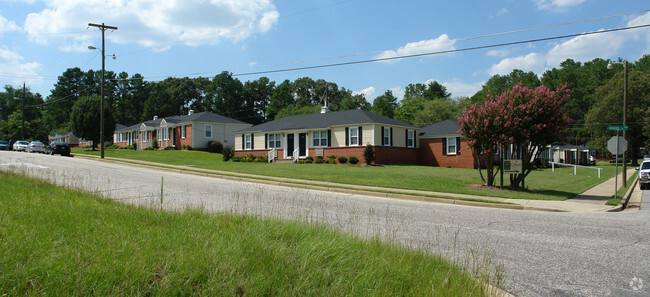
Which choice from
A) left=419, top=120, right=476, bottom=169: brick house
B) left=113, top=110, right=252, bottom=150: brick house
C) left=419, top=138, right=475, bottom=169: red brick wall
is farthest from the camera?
left=113, top=110, right=252, bottom=150: brick house

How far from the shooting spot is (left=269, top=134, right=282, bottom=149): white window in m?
40.7

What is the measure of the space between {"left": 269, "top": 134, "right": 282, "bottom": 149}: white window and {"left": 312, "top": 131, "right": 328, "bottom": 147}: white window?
4.19m

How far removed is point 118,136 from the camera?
230 ft

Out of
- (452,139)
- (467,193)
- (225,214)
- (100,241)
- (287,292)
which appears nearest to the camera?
(287,292)

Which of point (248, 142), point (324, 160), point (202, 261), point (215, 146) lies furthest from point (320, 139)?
point (202, 261)

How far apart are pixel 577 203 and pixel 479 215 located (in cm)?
684

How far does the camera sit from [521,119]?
17172 millimetres

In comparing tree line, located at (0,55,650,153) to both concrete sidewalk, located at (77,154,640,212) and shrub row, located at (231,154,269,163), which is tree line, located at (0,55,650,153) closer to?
shrub row, located at (231,154,269,163)

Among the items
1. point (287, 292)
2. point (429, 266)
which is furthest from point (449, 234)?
point (287, 292)

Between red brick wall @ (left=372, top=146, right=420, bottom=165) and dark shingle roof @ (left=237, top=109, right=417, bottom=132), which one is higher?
dark shingle roof @ (left=237, top=109, right=417, bottom=132)

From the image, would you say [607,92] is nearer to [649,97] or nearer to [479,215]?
[649,97]

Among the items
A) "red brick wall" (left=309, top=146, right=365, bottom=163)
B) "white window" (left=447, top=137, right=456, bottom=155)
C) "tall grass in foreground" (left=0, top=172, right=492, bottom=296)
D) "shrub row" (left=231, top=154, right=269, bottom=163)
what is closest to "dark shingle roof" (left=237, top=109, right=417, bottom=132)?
"red brick wall" (left=309, top=146, right=365, bottom=163)

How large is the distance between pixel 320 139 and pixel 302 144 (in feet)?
6.77

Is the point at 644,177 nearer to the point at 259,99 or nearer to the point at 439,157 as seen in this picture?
the point at 439,157
